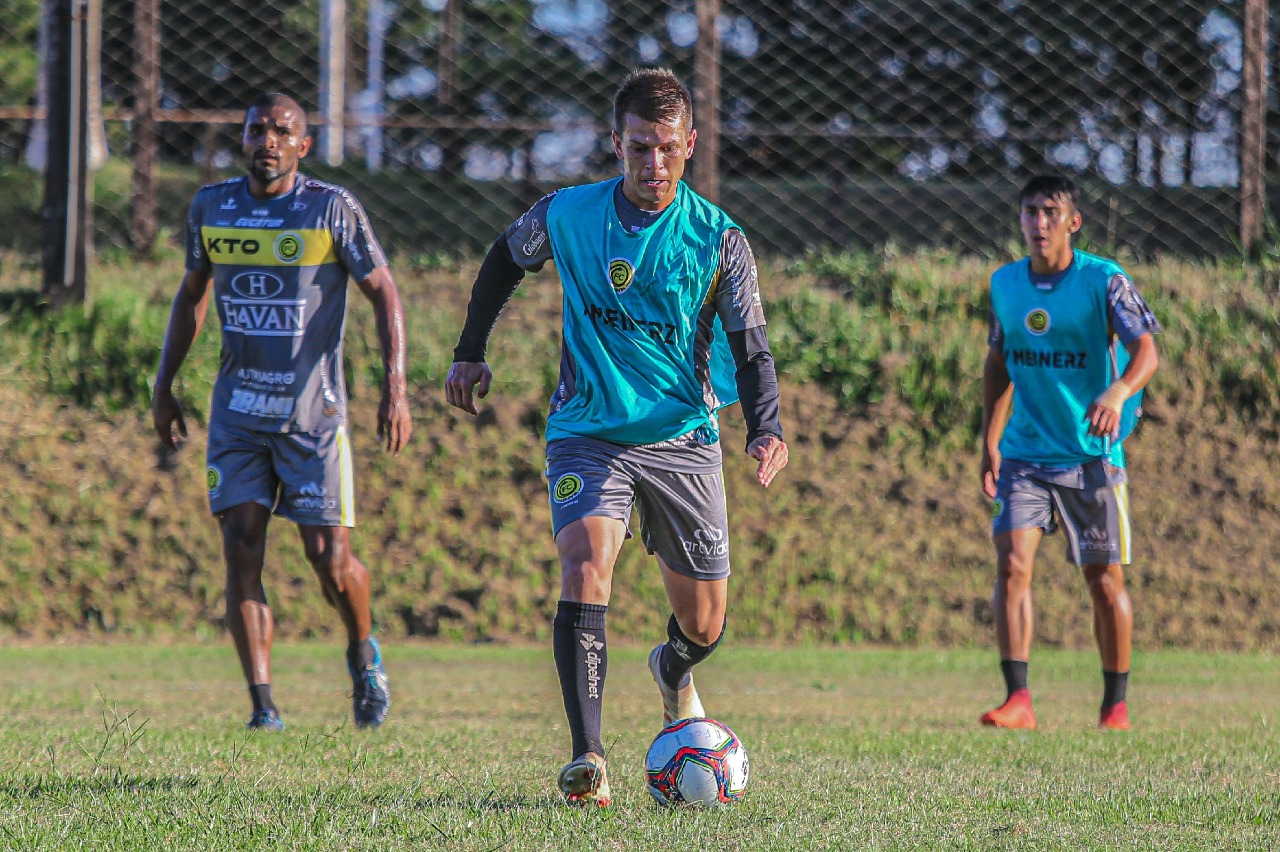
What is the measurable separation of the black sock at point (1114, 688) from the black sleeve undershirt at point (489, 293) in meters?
3.79

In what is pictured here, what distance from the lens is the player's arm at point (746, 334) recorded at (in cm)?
477

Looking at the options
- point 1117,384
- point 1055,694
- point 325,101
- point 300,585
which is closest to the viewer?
point 1117,384

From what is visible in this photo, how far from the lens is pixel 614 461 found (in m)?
4.76

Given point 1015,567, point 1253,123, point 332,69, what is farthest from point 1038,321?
point 332,69

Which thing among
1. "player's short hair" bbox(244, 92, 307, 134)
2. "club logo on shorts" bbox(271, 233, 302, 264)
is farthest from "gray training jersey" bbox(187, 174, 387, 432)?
"player's short hair" bbox(244, 92, 307, 134)

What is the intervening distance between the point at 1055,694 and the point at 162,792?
226 inches

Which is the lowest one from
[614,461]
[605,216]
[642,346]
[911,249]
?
[614,461]

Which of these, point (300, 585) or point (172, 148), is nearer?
point (300, 585)

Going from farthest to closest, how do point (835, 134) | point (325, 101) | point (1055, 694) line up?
point (325, 101)
point (835, 134)
point (1055, 694)

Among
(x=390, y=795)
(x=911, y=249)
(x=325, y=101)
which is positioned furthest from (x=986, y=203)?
(x=390, y=795)

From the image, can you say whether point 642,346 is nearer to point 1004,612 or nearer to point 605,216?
point 605,216

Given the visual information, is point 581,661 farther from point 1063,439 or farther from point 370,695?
point 1063,439

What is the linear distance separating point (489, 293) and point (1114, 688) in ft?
12.8

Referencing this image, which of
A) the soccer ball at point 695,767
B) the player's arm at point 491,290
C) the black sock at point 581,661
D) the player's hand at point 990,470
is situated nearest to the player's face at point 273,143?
the player's arm at point 491,290
